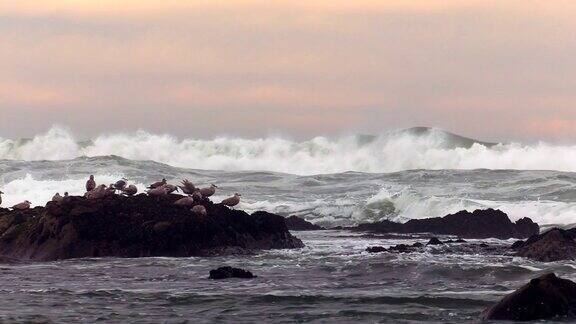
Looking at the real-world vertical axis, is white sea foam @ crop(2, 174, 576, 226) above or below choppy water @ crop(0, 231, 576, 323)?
above

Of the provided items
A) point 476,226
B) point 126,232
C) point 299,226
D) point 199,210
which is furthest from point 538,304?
point 299,226

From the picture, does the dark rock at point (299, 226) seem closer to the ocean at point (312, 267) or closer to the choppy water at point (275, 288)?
the ocean at point (312, 267)

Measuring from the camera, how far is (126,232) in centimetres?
2245

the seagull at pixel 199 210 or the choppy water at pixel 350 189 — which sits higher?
the choppy water at pixel 350 189

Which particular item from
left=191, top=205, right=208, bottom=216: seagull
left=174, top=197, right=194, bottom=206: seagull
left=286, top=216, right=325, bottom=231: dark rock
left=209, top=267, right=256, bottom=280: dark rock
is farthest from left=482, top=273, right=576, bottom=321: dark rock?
left=286, top=216, right=325, bottom=231: dark rock

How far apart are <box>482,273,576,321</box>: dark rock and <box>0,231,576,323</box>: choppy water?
441mm

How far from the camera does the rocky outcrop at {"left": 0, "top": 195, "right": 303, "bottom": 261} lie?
2225cm

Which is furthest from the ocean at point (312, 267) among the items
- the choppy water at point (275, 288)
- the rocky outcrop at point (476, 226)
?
the rocky outcrop at point (476, 226)

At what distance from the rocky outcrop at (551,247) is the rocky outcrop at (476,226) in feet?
23.2

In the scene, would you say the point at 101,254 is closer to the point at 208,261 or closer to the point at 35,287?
the point at 208,261

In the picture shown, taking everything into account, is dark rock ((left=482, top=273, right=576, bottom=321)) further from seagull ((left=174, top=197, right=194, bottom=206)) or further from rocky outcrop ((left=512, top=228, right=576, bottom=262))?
seagull ((left=174, top=197, right=194, bottom=206))

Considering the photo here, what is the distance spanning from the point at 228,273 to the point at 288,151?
63.7 metres

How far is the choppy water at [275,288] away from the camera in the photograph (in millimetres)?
14797

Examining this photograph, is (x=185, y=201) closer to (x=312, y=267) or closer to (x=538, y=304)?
(x=312, y=267)
